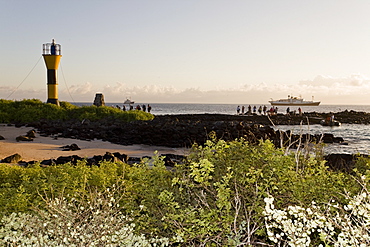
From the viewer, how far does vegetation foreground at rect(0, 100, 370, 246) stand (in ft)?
12.6

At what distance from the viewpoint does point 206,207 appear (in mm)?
4270

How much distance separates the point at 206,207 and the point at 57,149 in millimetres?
10623

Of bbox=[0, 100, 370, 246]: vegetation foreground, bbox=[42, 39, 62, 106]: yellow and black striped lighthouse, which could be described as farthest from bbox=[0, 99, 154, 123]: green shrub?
bbox=[0, 100, 370, 246]: vegetation foreground

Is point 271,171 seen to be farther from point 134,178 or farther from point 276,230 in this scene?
point 134,178

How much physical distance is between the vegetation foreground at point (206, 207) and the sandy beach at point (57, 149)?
7599mm

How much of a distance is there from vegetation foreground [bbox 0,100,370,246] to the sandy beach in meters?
7.60

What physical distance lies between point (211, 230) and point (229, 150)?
1171 mm

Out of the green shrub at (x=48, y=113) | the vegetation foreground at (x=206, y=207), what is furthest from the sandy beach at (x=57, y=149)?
the vegetation foreground at (x=206, y=207)

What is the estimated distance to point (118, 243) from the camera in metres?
3.96

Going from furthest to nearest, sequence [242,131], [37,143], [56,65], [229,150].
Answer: [56,65] → [242,131] → [37,143] → [229,150]

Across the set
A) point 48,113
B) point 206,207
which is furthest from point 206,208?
point 48,113

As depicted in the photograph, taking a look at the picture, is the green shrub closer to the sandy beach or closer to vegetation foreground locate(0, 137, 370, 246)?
the sandy beach

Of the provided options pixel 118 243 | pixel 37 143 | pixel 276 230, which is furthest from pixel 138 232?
pixel 37 143

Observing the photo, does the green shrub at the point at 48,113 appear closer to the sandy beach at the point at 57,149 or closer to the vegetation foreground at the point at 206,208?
the sandy beach at the point at 57,149
